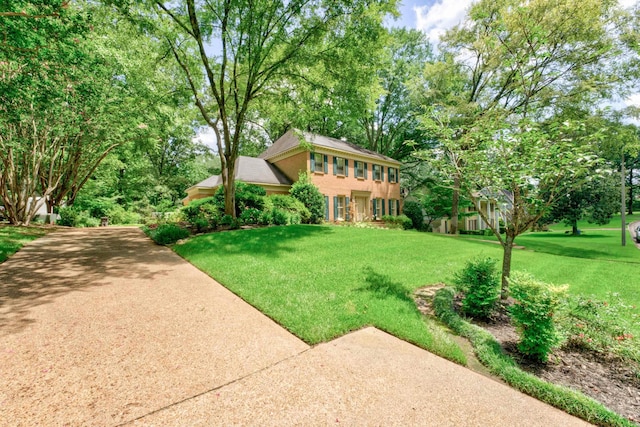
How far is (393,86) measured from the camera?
29.0 m

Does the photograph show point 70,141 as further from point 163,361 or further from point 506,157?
point 506,157

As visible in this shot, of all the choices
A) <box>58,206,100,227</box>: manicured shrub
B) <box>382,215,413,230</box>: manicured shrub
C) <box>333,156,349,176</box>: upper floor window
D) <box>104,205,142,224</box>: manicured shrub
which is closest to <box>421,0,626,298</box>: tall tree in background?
<box>382,215,413,230</box>: manicured shrub

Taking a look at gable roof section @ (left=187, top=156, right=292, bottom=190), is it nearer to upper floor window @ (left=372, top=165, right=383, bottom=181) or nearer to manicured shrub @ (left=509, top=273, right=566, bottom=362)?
upper floor window @ (left=372, top=165, right=383, bottom=181)

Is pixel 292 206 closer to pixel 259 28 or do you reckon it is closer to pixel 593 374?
pixel 259 28

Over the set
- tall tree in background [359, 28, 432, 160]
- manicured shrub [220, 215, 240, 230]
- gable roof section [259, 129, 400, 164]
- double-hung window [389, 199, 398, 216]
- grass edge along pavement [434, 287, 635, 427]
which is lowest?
grass edge along pavement [434, 287, 635, 427]

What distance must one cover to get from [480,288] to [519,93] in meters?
6.89

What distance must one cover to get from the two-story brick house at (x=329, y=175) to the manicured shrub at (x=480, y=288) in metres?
14.7

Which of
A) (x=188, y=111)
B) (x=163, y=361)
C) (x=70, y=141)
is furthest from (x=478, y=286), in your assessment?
(x=70, y=141)

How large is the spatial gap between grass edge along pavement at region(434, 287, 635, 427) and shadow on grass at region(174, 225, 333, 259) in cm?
532

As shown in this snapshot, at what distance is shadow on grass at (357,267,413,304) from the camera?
15.7 feet

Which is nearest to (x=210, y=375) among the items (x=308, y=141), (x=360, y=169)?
(x=308, y=141)

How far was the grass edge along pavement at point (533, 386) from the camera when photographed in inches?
87.2

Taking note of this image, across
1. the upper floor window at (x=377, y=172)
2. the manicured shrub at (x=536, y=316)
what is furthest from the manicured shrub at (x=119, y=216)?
the manicured shrub at (x=536, y=316)

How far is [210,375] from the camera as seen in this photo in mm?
2590
